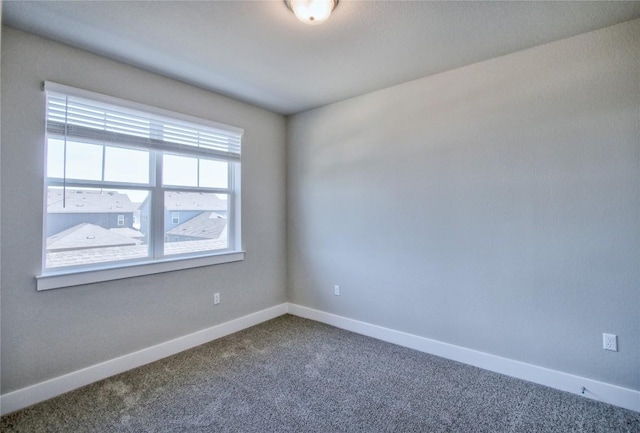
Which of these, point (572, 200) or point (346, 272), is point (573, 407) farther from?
point (346, 272)

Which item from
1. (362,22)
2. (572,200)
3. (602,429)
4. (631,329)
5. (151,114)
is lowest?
(602,429)

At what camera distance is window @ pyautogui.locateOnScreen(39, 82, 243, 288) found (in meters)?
2.28

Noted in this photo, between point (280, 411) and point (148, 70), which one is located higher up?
point (148, 70)

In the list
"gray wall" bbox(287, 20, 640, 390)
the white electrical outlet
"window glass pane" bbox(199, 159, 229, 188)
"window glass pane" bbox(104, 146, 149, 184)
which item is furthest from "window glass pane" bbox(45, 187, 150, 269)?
the white electrical outlet

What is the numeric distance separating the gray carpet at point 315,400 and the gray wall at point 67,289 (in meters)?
0.29

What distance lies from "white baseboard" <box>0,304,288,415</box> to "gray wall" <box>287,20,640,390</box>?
1258mm

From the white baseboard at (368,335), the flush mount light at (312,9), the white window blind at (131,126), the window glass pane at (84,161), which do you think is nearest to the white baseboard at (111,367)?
the white baseboard at (368,335)

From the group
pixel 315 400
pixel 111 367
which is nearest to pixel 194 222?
pixel 111 367

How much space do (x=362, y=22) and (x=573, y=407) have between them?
294 cm

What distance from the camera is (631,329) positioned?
80.3 inches

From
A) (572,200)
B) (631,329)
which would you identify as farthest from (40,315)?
(631,329)

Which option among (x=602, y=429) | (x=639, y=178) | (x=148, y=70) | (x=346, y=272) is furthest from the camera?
(x=346, y=272)

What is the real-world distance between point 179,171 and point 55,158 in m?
0.96

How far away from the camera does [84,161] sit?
2.41 m
